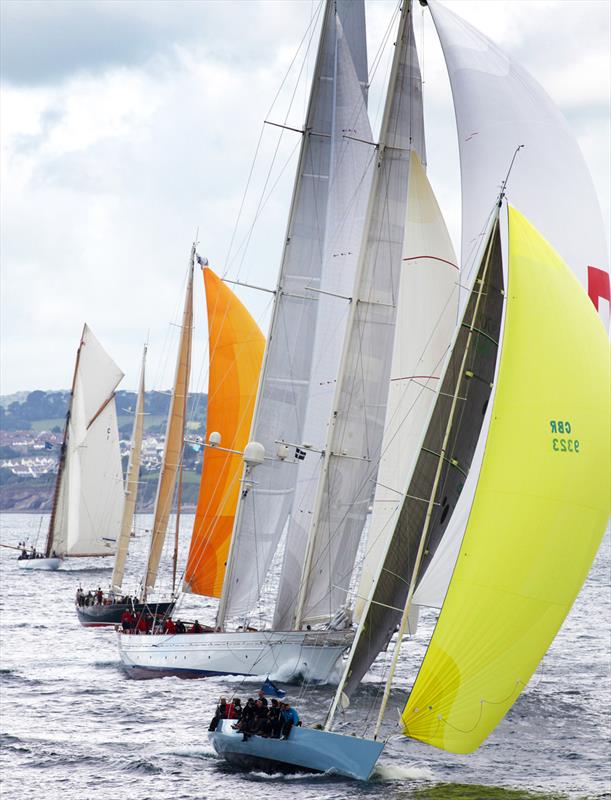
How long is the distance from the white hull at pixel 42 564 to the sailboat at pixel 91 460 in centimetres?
347

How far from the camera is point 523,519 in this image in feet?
72.8

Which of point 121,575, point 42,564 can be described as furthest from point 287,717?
point 42,564

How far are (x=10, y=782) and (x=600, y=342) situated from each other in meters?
17.1

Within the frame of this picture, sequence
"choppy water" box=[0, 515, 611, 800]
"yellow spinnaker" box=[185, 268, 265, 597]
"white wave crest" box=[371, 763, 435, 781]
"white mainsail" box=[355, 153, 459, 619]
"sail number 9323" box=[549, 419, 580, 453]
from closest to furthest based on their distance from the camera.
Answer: "sail number 9323" box=[549, 419, 580, 453] < "choppy water" box=[0, 515, 611, 800] < "white wave crest" box=[371, 763, 435, 781] < "white mainsail" box=[355, 153, 459, 619] < "yellow spinnaker" box=[185, 268, 265, 597]

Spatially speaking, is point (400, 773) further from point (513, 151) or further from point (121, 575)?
point (121, 575)

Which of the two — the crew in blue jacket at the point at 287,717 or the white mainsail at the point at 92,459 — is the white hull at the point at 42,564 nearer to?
the white mainsail at the point at 92,459

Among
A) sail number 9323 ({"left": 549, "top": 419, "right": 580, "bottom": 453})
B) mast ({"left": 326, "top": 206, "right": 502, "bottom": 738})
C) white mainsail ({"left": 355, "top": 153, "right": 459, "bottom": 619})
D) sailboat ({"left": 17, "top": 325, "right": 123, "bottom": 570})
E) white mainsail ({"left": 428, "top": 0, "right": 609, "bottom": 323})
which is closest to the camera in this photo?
sail number 9323 ({"left": 549, "top": 419, "right": 580, "bottom": 453})

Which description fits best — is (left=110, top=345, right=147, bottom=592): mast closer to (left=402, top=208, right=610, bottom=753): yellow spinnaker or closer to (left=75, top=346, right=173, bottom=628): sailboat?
(left=75, top=346, right=173, bottom=628): sailboat

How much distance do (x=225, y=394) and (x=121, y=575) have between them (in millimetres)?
11862

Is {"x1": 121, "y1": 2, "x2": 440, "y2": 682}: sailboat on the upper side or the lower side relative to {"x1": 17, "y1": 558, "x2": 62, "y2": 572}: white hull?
upper

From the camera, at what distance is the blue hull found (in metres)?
26.9

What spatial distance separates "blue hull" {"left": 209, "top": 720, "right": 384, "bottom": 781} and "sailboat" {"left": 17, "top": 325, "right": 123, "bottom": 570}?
62867 millimetres

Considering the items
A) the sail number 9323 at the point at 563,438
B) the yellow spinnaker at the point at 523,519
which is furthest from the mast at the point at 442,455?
the sail number 9323 at the point at 563,438

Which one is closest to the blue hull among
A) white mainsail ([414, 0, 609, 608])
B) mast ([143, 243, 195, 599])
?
white mainsail ([414, 0, 609, 608])
